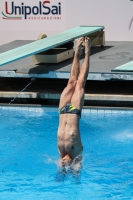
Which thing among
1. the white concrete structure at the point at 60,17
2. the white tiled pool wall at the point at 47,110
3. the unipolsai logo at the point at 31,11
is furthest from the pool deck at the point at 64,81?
the unipolsai logo at the point at 31,11

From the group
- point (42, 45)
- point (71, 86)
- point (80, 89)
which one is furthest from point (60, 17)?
point (80, 89)

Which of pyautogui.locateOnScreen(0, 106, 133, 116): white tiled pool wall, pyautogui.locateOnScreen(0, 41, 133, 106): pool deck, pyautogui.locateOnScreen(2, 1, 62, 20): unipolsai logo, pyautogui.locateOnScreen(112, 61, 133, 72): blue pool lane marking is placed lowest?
pyautogui.locateOnScreen(0, 106, 133, 116): white tiled pool wall

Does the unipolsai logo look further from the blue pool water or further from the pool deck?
the blue pool water

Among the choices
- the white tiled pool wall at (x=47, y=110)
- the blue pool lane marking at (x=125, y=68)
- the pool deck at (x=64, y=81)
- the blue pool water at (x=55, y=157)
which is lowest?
the blue pool water at (x=55, y=157)

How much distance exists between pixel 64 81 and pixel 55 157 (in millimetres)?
3597

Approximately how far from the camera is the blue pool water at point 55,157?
7.29m

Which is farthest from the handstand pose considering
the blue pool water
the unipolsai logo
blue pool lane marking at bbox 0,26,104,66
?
the unipolsai logo

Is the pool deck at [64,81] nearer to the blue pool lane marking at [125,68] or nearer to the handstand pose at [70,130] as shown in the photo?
the blue pool lane marking at [125,68]

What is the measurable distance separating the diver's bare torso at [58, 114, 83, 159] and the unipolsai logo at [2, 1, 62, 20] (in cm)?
766

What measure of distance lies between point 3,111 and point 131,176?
12.8 feet

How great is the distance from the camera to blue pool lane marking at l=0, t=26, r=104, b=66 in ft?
32.8

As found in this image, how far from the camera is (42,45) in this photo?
1083 cm

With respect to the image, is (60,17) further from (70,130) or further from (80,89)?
(70,130)

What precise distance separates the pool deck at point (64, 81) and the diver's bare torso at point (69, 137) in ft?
10.7
